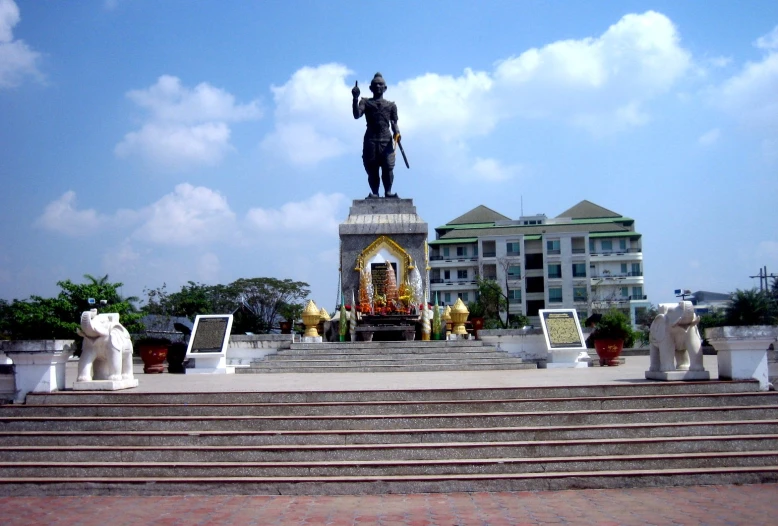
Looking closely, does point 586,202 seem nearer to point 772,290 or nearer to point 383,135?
point 772,290

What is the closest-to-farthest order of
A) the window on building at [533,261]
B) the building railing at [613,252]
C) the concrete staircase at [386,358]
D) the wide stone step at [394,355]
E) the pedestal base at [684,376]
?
the pedestal base at [684,376]
the concrete staircase at [386,358]
the wide stone step at [394,355]
the window on building at [533,261]
the building railing at [613,252]

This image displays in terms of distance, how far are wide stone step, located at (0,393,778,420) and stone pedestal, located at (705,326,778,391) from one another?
0.44 meters

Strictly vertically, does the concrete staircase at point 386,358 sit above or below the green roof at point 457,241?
below

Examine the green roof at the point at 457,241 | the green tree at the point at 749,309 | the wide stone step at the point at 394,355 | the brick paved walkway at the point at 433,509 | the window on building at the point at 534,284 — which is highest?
the green roof at the point at 457,241

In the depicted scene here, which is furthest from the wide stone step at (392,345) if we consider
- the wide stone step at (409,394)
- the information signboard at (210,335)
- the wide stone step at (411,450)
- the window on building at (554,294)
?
the window on building at (554,294)

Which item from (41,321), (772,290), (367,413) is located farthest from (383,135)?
(772,290)

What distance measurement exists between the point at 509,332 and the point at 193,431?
30.9ft

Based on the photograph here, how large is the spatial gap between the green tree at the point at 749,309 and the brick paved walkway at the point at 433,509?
100 ft

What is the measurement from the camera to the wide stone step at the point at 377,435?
7605mm

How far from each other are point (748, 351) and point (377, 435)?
449cm

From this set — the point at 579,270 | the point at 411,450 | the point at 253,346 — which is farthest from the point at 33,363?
the point at 579,270

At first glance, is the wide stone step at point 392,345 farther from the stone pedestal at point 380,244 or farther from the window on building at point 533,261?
the window on building at point 533,261

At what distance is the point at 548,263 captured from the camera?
2105 inches

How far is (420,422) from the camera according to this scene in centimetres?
791
